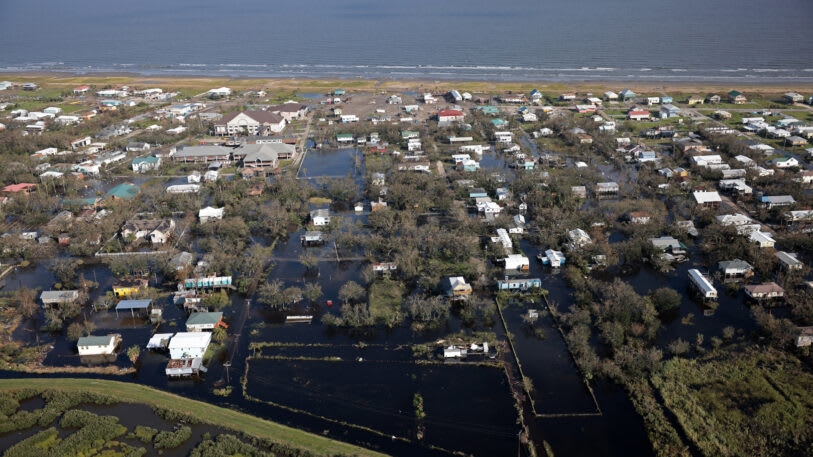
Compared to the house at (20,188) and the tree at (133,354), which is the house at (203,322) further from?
the house at (20,188)

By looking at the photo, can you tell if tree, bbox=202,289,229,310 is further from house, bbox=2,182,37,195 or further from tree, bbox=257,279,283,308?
house, bbox=2,182,37,195

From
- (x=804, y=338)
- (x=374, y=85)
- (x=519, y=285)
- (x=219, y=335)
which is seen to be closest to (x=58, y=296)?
(x=219, y=335)

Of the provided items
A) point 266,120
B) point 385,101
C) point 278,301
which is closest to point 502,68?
point 385,101

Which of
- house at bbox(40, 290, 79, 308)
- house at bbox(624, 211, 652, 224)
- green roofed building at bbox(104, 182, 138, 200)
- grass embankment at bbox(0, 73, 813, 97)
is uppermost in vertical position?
grass embankment at bbox(0, 73, 813, 97)

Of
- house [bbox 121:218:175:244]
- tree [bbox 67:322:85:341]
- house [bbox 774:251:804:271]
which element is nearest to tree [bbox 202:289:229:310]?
tree [bbox 67:322:85:341]

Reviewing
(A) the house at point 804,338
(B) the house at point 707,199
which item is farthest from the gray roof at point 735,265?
(B) the house at point 707,199
